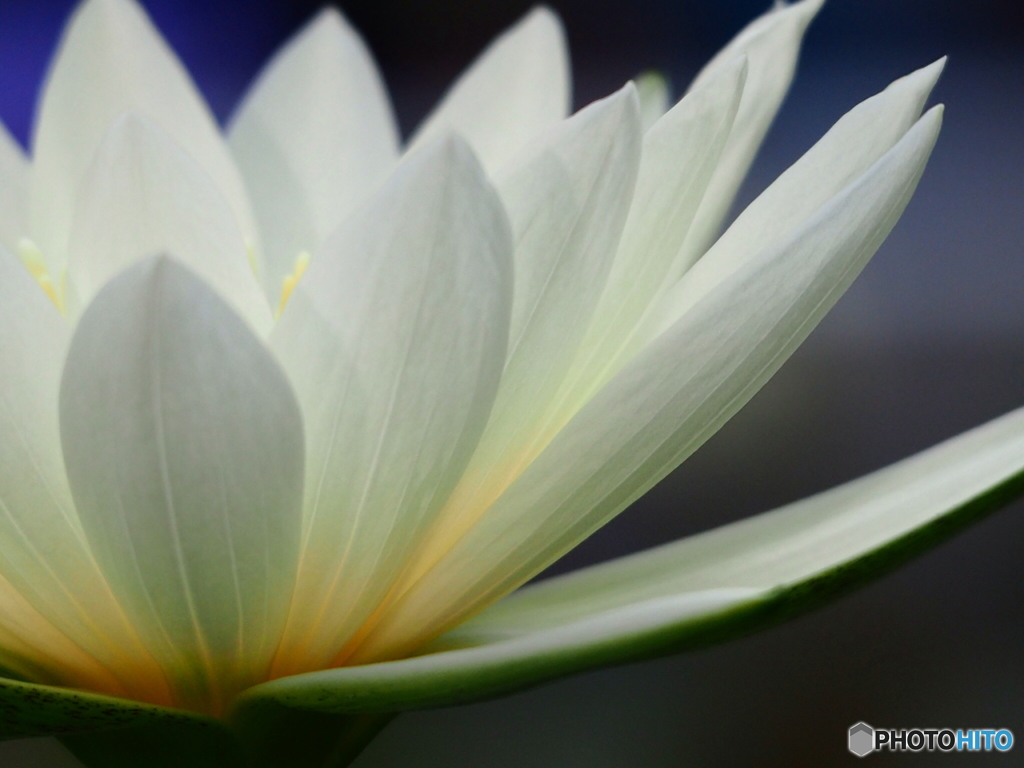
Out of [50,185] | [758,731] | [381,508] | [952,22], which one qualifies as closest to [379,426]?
[381,508]

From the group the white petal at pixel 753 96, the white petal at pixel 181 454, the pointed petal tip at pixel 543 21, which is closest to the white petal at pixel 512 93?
the pointed petal tip at pixel 543 21

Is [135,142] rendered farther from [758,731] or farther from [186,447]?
[758,731]

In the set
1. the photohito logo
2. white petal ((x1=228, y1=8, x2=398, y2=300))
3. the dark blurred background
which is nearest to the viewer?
the photohito logo

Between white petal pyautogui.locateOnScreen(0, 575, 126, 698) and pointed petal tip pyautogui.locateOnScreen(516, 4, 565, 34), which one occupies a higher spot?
pointed petal tip pyautogui.locateOnScreen(516, 4, 565, 34)

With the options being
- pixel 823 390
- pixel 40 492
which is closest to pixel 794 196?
pixel 40 492

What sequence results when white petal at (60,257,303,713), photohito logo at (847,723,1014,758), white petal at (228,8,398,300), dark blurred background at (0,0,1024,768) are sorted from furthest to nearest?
dark blurred background at (0,0,1024,768), white petal at (228,8,398,300), photohito logo at (847,723,1014,758), white petal at (60,257,303,713)

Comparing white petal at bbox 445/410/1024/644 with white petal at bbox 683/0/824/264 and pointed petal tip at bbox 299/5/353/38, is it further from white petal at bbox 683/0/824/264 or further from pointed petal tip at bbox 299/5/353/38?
pointed petal tip at bbox 299/5/353/38

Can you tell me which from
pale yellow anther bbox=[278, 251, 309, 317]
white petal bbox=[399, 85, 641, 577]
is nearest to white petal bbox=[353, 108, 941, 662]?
white petal bbox=[399, 85, 641, 577]

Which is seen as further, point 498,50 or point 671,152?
point 498,50
